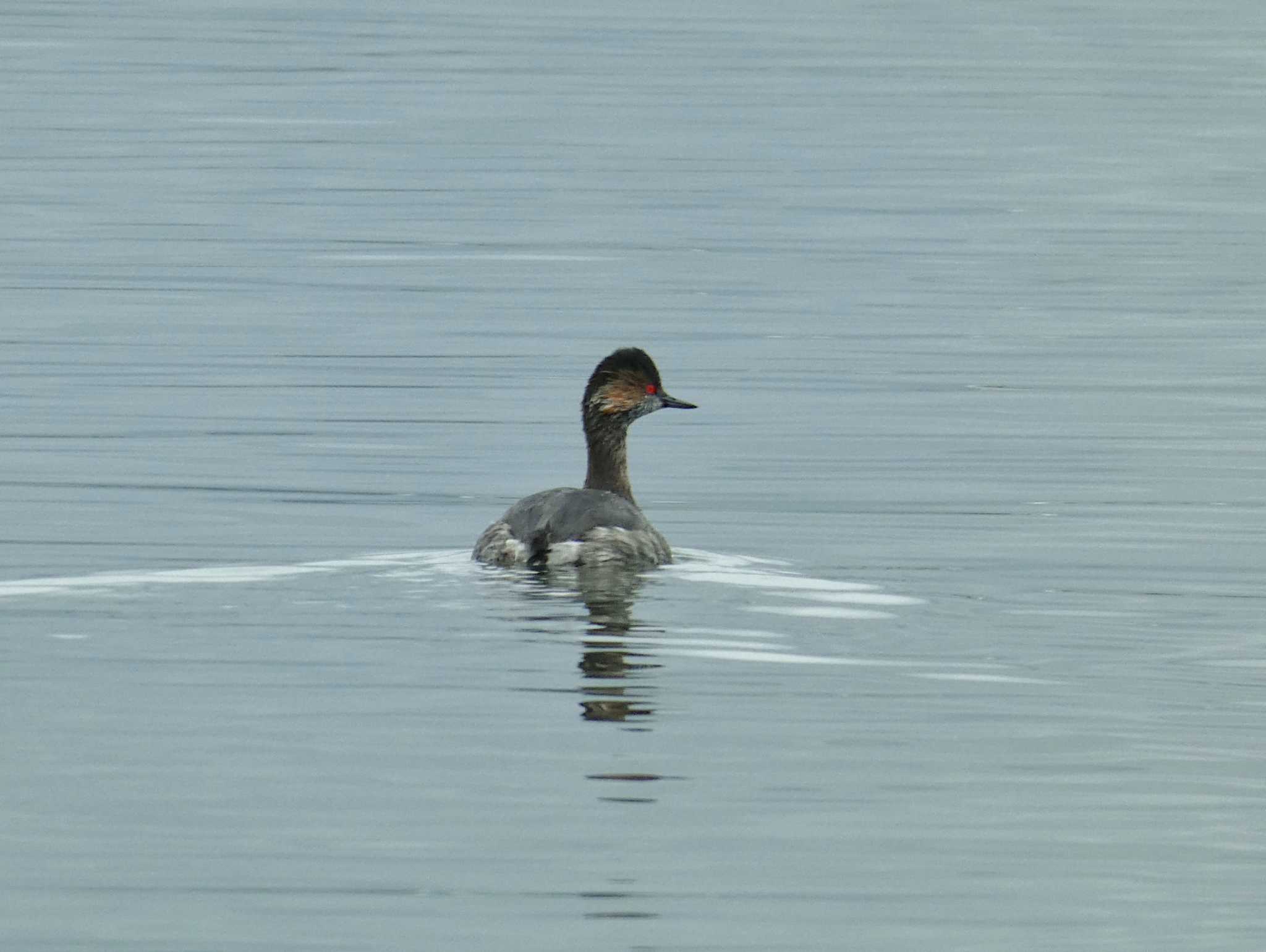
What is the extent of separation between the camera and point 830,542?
16828 mm

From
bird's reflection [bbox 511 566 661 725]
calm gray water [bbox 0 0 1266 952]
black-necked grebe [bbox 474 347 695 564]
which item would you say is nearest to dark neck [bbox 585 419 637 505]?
black-necked grebe [bbox 474 347 695 564]

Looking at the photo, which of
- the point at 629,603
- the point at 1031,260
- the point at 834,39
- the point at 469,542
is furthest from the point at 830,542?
the point at 834,39

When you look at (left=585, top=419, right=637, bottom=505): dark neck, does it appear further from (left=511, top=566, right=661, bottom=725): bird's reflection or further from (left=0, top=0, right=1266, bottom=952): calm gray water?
(left=511, top=566, right=661, bottom=725): bird's reflection

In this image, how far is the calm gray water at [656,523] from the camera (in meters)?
9.75

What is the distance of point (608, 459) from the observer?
1703 cm

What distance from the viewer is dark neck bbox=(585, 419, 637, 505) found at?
668 inches

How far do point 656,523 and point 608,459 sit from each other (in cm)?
101

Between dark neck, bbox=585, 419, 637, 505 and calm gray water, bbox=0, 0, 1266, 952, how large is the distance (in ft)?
2.04

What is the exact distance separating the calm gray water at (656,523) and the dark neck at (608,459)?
2.04 ft

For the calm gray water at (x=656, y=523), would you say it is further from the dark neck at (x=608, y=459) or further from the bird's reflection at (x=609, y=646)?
the dark neck at (x=608, y=459)

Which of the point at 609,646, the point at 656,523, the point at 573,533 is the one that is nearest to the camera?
the point at 609,646

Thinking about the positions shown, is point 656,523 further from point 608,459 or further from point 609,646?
point 609,646

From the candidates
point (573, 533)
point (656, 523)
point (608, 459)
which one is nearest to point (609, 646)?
point (573, 533)

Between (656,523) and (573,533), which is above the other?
(656,523)
